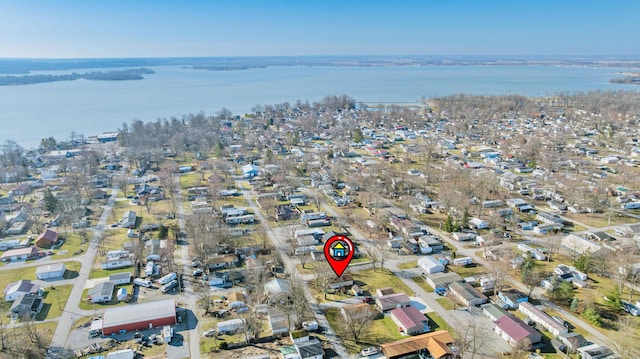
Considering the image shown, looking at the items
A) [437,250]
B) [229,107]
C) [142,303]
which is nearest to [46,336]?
[142,303]

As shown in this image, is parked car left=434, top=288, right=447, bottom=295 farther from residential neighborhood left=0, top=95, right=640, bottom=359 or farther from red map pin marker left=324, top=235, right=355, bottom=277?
red map pin marker left=324, top=235, right=355, bottom=277

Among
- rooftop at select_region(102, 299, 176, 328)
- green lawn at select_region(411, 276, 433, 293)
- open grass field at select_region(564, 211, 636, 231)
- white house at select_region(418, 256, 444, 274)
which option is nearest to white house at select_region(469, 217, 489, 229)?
open grass field at select_region(564, 211, 636, 231)

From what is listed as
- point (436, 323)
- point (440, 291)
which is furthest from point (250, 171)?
point (436, 323)

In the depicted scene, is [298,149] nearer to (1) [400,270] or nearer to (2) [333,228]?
(2) [333,228]

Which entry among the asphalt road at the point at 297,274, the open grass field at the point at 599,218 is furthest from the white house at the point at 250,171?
the open grass field at the point at 599,218

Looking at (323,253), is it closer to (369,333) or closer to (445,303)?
(369,333)
